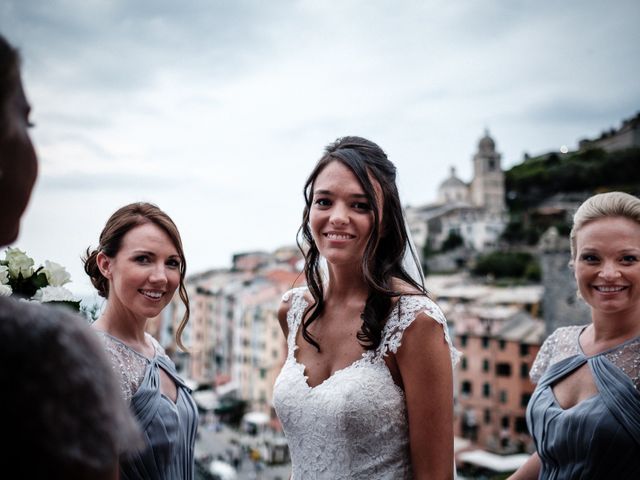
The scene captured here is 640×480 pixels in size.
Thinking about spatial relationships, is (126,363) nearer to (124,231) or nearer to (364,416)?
(124,231)

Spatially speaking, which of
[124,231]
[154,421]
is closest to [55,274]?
[124,231]

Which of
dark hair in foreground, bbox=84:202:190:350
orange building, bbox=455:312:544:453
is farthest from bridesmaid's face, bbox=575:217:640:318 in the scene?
orange building, bbox=455:312:544:453

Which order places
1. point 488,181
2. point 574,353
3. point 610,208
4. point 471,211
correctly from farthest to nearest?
point 488,181, point 471,211, point 574,353, point 610,208

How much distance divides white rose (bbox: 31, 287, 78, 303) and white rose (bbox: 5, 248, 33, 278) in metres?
0.10

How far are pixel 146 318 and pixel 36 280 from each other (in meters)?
0.47

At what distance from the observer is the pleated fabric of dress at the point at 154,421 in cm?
217

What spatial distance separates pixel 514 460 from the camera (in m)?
21.5

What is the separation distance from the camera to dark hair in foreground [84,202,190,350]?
2.52 metres

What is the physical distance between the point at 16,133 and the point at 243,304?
4036cm

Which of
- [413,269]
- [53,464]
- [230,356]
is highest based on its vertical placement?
[413,269]

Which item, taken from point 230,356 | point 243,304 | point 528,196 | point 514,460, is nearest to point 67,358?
point 514,460

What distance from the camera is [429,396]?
6.72 feet

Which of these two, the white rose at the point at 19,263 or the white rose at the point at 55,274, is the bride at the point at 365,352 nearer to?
the white rose at the point at 55,274

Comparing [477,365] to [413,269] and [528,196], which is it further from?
[528,196]
